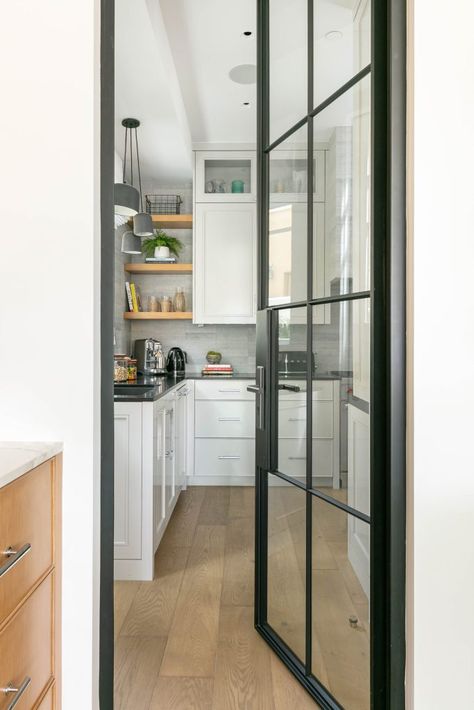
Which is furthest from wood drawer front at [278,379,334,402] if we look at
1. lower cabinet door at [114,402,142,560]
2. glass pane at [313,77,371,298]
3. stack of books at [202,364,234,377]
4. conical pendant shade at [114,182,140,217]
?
stack of books at [202,364,234,377]

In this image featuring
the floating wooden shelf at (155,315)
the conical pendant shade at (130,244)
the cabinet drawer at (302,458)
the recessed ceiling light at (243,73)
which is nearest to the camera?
the cabinet drawer at (302,458)

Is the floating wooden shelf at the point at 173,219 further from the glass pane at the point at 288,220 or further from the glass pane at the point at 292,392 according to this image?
the glass pane at the point at 292,392

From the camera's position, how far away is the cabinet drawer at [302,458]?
1386mm

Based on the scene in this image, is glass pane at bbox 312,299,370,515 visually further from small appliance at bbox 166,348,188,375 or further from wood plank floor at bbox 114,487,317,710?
small appliance at bbox 166,348,188,375

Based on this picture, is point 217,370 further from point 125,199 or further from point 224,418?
point 125,199

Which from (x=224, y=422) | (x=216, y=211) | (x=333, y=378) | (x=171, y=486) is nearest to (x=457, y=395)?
(x=333, y=378)

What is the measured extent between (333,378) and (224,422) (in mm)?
2400

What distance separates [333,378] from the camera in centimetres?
138

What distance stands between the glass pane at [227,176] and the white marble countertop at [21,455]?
330 cm

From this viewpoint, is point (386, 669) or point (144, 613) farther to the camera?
point (144, 613)

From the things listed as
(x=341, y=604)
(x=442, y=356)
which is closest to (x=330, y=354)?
(x=442, y=356)

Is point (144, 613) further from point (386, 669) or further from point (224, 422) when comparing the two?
point (224, 422)

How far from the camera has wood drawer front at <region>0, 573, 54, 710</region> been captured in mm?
861

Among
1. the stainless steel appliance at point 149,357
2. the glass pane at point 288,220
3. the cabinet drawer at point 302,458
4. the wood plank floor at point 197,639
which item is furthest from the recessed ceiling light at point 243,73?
the wood plank floor at point 197,639
